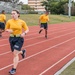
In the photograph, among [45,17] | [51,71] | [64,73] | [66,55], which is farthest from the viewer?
[45,17]

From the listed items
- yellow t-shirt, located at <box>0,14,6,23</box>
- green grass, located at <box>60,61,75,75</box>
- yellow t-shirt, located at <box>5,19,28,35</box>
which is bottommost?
green grass, located at <box>60,61,75,75</box>

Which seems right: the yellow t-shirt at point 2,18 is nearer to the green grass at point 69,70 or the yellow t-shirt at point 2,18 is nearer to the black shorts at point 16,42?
the green grass at point 69,70

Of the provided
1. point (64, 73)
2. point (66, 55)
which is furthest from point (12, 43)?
point (66, 55)

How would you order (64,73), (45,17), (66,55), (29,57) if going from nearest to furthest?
(64,73)
(29,57)
(66,55)
(45,17)

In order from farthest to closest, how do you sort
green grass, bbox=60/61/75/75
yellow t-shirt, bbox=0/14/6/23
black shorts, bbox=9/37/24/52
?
yellow t-shirt, bbox=0/14/6/23, black shorts, bbox=9/37/24/52, green grass, bbox=60/61/75/75

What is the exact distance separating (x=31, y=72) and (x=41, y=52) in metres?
3.99

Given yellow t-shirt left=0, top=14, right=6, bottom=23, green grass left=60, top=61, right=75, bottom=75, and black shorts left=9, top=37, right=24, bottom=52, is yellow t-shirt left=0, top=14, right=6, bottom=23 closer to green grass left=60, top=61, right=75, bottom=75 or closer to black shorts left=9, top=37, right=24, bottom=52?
green grass left=60, top=61, right=75, bottom=75

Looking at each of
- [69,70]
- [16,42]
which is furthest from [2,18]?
[69,70]

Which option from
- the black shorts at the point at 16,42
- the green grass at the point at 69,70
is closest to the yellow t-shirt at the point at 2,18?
the green grass at the point at 69,70

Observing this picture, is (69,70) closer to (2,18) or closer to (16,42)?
(16,42)

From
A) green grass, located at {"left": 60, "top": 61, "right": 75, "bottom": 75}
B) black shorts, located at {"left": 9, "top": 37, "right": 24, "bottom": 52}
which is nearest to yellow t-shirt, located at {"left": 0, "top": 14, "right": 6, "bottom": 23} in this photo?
green grass, located at {"left": 60, "top": 61, "right": 75, "bottom": 75}

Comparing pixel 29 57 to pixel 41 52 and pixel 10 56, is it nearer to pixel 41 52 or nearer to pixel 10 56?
pixel 10 56

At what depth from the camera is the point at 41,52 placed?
12461 millimetres

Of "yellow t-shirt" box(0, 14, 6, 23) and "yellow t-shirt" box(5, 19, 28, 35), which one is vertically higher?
"yellow t-shirt" box(5, 19, 28, 35)
